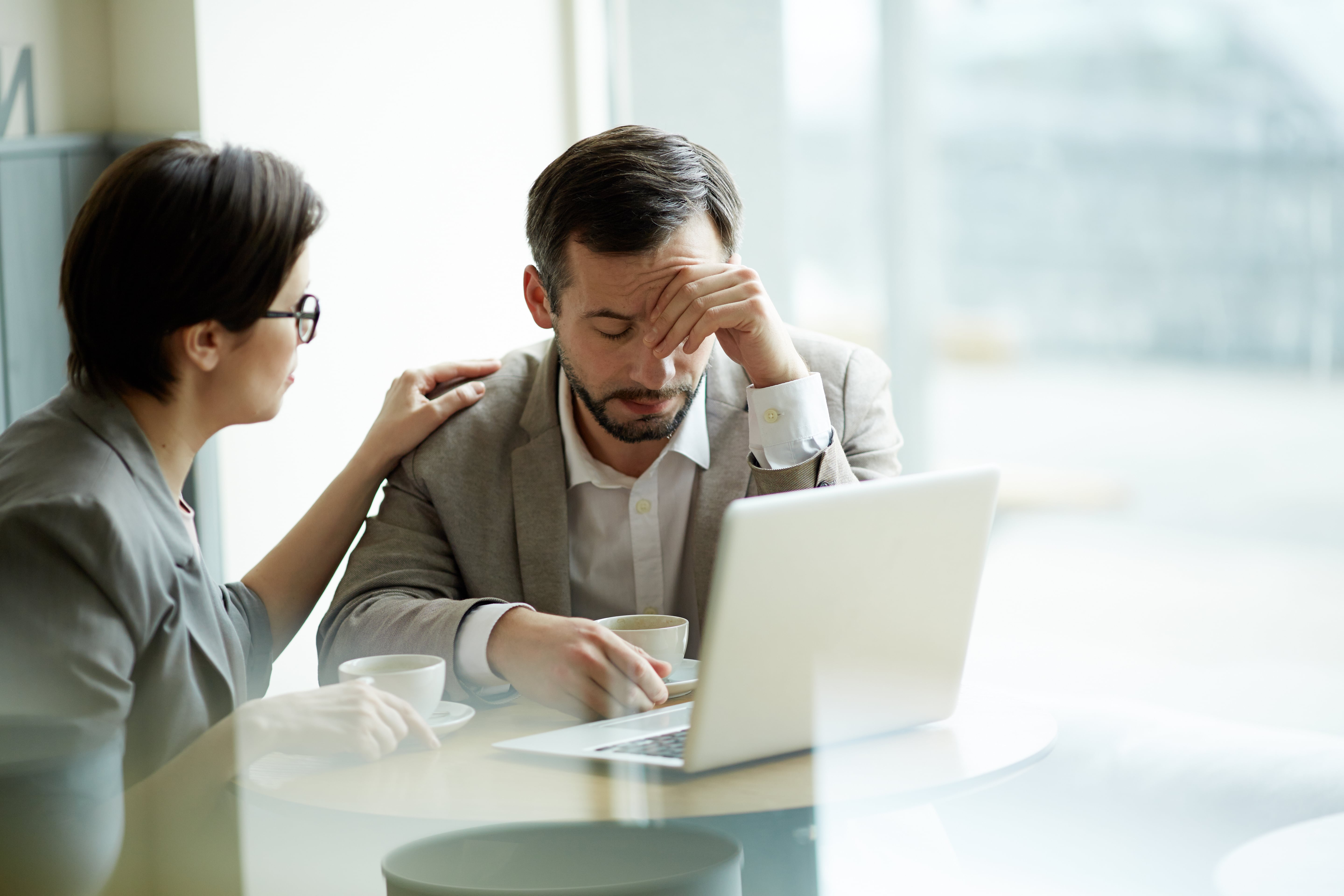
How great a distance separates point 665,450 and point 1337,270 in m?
2.20

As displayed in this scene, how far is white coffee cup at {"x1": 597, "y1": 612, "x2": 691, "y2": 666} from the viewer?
3.51 feet

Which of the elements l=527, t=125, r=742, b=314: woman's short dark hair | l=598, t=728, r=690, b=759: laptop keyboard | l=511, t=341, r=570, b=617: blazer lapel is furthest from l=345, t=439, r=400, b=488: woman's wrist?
l=598, t=728, r=690, b=759: laptop keyboard

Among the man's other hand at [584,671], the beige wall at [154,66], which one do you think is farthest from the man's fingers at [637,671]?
the beige wall at [154,66]

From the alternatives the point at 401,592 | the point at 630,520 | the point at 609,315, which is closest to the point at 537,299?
the point at 609,315

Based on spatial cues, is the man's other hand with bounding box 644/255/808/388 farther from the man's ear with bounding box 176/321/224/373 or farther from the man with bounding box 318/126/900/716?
the man's ear with bounding box 176/321/224/373

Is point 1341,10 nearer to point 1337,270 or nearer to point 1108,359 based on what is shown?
point 1337,270

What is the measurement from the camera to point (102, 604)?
0.74 m

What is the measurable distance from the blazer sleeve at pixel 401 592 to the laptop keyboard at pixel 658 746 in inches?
9.2

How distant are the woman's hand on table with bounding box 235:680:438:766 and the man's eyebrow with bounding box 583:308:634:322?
0.51 m

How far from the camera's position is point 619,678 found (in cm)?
101

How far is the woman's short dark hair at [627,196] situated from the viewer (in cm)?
133

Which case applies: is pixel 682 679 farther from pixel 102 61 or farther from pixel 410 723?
pixel 102 61

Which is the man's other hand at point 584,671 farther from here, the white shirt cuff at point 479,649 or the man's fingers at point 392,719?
the man's fingers at point 392,719

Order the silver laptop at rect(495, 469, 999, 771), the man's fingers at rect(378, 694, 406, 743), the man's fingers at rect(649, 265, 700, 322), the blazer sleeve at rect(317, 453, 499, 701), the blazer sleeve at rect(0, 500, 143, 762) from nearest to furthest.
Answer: the blazer sleeve at rect(0, 500, 143, 762)
the silver laptop at rect(495, 469, 999, 771)
the man's fingers at rect(378, 694, 406, 743)
the blazer sleeve at rect(317, 453, 499, 701)
the man's fingers at rect(649, 265, 700, 322)
